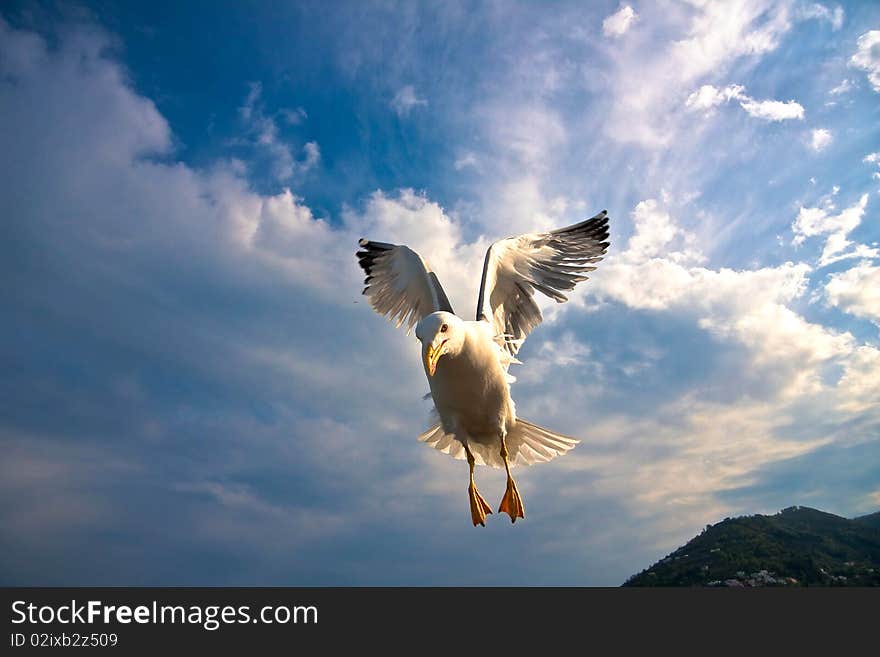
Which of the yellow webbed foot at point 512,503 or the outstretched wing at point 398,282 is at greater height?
the outstretched wing at point 398,282

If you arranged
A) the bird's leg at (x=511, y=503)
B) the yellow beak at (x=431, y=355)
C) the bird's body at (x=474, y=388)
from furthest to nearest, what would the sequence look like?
the bird's leg at (x=511, y=503) < the bird's body at (x=474, y=388) < the yellow beak at (x=431, y=355)

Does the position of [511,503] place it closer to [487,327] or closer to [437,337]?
[487,327]

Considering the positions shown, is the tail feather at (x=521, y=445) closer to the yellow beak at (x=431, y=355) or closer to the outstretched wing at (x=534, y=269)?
the outstretched wing at (x=534, y=269)

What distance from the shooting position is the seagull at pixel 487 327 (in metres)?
9.20

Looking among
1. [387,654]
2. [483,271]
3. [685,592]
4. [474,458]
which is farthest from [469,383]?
[685,592]

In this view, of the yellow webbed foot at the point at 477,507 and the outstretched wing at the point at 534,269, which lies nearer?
the yellow webbed foot at the point at 477,507

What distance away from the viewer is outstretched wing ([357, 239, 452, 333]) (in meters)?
11.9

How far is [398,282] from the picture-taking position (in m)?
12.4

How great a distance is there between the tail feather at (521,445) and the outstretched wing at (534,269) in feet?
5.07

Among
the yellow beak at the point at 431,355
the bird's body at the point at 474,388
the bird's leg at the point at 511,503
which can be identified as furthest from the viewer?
the bird's leg at the point at 511,503

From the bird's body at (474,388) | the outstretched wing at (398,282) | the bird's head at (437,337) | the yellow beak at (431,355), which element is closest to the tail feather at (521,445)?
the bird's body at (474,388)

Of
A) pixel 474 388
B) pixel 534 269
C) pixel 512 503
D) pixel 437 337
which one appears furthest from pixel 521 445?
pixel 437 337

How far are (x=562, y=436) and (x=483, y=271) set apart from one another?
3.14 m

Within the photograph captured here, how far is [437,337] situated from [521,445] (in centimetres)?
390
